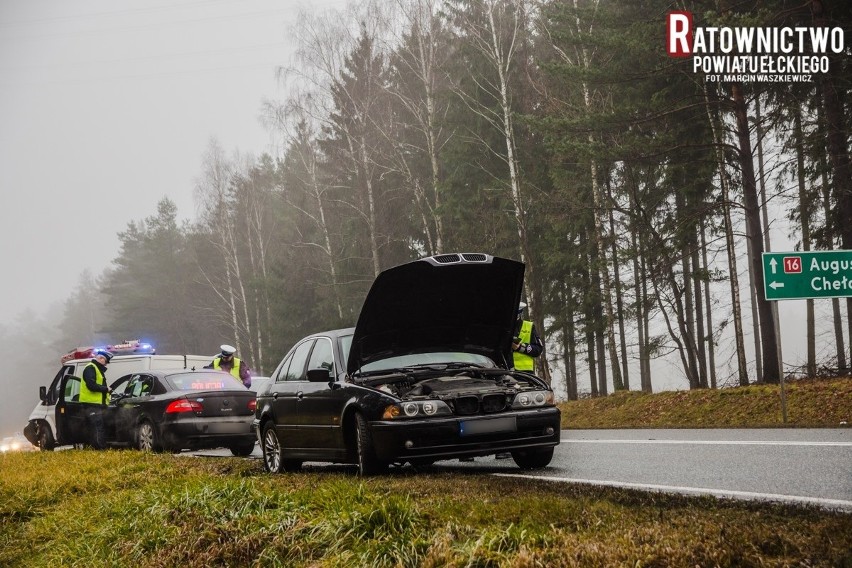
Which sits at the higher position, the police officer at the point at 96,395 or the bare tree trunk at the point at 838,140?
the bare tree trunk at the point at 838,140

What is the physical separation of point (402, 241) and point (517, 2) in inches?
469

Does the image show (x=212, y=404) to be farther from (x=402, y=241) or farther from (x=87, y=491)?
(x=402, y=241)

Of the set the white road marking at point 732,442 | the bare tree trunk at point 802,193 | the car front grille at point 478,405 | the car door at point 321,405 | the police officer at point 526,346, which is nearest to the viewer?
the car front grille at point 478,405

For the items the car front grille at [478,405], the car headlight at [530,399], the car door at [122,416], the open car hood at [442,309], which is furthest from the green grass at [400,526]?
the car door at [122,416]

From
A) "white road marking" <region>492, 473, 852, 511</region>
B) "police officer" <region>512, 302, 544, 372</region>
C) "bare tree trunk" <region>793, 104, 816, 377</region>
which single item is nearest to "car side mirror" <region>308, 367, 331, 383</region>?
"white road marking" <region>492, 473, 852, 511</region>

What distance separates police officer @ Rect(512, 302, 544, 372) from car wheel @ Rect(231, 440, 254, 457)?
4509 millimetres

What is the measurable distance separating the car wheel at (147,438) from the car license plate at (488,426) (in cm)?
743

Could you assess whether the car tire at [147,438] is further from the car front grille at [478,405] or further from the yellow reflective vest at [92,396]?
the car front grille at [478,405]

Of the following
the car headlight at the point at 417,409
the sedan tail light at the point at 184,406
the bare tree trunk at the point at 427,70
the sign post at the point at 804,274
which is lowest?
the sedan tail light at the point at 184,406

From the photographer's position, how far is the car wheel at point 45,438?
18781mm

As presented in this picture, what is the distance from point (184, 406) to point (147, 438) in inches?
44.8

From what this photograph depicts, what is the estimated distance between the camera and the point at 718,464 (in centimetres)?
868

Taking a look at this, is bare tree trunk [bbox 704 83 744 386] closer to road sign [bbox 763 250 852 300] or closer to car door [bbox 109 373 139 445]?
road sign [bbox 763 250 852 300]

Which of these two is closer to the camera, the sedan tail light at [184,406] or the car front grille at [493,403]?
the car front grille at [493,403]
